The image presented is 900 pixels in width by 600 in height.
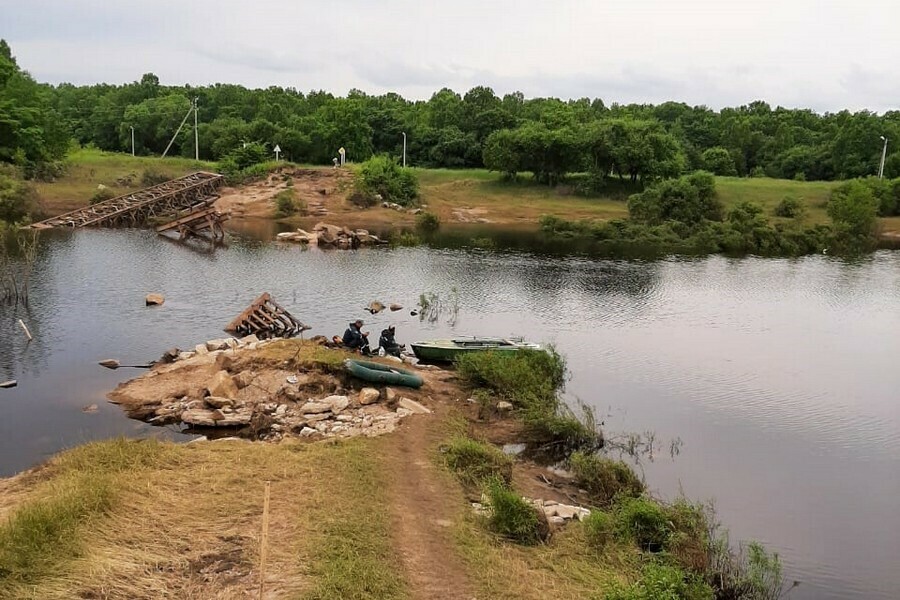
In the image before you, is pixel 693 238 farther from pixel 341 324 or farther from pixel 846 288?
pixel 341 324

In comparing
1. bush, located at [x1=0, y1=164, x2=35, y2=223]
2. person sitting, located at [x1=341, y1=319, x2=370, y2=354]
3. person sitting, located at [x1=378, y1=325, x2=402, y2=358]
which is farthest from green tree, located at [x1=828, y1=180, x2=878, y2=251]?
bush, located at [x1=0, y1=164, x2=35, y2=223]

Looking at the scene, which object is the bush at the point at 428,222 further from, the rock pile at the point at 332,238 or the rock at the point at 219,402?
the rock at the point at 219,402

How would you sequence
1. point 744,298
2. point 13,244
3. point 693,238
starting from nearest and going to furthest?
1. point 744,298
2. point 13,244
3. point 693,238

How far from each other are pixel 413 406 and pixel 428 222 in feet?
175

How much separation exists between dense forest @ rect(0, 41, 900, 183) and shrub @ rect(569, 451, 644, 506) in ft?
236

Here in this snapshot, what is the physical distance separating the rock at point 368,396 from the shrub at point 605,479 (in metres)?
6.73

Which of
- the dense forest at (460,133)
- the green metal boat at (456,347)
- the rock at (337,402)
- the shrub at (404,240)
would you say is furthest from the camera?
the dense forest at (460,133)

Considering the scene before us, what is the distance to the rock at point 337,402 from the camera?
76.7 feet

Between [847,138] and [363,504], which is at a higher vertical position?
[847,138]

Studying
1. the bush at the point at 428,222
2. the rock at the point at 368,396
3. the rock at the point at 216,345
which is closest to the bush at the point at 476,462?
the rock at the point at 368,396

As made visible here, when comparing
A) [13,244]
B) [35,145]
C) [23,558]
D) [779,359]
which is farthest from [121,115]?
[23,558]

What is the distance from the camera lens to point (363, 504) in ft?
54.0

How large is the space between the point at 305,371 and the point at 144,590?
42.8 ft

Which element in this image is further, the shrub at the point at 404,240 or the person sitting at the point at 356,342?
the shrub at the point at 404,240
